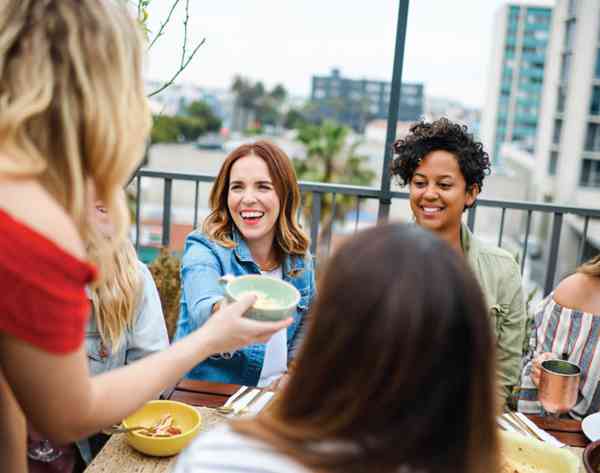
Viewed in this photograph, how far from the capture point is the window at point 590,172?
141 ft

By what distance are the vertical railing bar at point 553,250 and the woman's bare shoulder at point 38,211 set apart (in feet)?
9.57

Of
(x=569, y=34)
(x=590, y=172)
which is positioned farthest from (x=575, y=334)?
(x=569, y=34)

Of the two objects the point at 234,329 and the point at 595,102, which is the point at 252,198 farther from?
the point at 595,102

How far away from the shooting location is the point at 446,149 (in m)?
2.37

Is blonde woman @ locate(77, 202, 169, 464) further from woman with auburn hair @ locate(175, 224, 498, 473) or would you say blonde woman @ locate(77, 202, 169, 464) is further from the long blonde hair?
woman with auburn hair @ locate(175, 224, 498, 473)

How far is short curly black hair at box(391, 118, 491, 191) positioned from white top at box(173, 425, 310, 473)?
175 centimetres

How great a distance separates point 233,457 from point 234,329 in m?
0.38

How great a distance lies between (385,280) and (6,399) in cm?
69

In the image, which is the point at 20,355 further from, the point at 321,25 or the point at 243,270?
the point at 321,25

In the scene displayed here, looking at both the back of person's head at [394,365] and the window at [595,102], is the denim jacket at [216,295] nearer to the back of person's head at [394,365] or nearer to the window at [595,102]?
the back of person's head at [394,365]

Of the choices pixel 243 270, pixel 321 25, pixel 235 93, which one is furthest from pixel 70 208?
pixel 235 93

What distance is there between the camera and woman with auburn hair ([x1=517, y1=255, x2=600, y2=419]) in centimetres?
194

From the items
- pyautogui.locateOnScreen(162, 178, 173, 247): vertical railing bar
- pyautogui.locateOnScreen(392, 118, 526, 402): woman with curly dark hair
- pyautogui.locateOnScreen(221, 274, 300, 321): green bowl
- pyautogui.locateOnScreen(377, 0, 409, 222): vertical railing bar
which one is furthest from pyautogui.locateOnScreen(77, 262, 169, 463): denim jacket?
pyautogui.locateOnScreen(162, 178, 173, 247): vertical railing bar

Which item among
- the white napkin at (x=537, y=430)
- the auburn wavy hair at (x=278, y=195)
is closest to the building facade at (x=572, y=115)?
the auburn wavy hair at (x=278, y=195)
